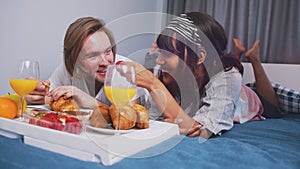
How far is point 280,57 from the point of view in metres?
2.00

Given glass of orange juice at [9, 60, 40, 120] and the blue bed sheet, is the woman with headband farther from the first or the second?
glass of orange juice at [9, 60, 40, 120]

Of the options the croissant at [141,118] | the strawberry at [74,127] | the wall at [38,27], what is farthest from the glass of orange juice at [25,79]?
the wall at [38,27]

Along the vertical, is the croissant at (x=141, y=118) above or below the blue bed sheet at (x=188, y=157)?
above

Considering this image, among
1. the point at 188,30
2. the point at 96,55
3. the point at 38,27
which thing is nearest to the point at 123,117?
the point at 188,30

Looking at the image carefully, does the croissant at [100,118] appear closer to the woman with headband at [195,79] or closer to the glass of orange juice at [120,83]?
the glass of orange juice at [120,83]

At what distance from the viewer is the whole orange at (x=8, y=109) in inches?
28.6

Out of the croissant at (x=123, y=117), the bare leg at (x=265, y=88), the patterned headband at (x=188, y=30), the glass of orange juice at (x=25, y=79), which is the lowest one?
the bare leg at (x=265, y=88)

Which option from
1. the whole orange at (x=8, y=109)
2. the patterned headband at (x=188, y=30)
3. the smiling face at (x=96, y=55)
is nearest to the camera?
the whole orange at (x=8, y=109)

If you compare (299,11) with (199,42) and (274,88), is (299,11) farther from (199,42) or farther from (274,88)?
(199,42)

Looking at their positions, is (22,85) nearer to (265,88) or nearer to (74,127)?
(74,127)

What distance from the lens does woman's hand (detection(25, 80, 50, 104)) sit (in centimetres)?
103

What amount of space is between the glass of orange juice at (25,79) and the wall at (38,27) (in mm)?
693

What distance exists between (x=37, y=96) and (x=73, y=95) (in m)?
0.20

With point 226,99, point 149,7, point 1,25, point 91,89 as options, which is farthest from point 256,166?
point 149,7
